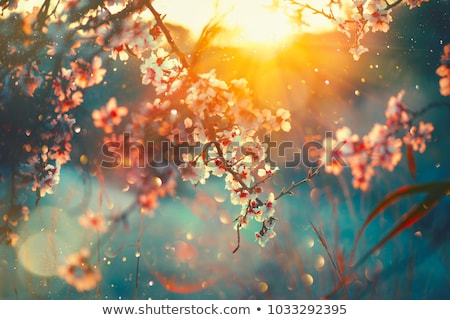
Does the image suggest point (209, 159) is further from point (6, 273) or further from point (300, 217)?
point (6, 273)

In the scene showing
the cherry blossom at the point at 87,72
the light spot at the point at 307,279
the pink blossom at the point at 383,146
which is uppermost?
the cherry blossom at the point at 87,72

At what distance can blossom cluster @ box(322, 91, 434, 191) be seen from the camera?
1.21 meters

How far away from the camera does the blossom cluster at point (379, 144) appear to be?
1207 mm

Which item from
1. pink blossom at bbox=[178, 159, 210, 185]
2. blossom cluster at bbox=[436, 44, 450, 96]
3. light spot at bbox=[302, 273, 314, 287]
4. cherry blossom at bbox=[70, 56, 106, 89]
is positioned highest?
cherry blossom at bbox=[70, 56, 106, 89]

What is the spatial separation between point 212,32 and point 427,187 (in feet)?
2.93

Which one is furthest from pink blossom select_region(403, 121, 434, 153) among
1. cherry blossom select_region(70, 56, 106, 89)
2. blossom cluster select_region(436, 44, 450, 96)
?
cherry blossom select_region(70, 56, 106, 89)

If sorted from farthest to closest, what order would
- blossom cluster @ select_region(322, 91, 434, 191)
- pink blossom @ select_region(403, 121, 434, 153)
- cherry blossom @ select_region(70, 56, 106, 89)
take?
cherry blossom @ select_region(70, 56, 106, 89) → pink blossom @ select_region(403, 121, 434, 153) → blossom cluster @ select_region(322, 91, 434, 191)

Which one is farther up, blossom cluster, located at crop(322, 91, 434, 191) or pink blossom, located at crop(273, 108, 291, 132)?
pink blossom, located at crop(273, 108, 291, 132)

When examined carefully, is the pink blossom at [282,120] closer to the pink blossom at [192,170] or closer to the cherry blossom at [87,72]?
the pink blossom at [192,170]

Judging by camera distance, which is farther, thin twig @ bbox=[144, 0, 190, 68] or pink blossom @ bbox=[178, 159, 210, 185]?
pink blossom @ bbox=[178, 159, 210, 185]

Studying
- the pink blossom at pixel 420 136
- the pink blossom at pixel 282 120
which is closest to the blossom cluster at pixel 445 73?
the pink blossom at pixel 420 136

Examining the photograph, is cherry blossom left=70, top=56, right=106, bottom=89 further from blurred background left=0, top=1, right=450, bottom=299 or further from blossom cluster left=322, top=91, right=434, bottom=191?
blossom cluster left=322, top=91, right=434, bottom=191

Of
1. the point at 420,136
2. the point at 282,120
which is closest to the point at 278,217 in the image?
the point at 282,120
